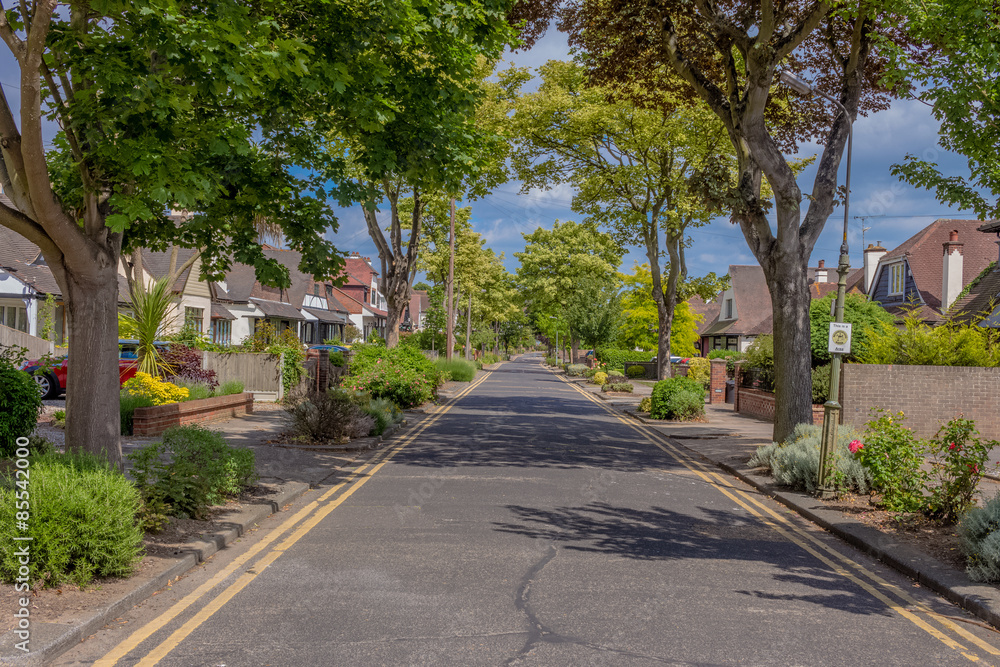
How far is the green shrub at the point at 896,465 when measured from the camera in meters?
8.43

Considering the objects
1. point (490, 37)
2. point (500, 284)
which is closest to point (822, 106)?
point (490, 37)

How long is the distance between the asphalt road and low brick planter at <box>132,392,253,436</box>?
5.21 m

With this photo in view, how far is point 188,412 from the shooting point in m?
15.2

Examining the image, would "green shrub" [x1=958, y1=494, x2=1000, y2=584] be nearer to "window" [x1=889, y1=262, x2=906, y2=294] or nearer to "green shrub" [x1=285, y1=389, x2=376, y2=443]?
"green shrub" [x1=285, y1=389, x2=376, y2=443]

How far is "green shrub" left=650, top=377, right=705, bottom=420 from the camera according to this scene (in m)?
21.2

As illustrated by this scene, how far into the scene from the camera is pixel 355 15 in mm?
8562

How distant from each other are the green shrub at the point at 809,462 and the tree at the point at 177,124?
6.61 metres

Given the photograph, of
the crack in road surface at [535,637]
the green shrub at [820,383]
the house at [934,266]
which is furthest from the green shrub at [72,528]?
the house at [934,266]

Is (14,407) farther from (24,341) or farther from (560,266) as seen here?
(560,266)

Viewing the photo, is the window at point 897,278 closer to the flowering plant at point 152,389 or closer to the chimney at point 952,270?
the chimney at point 952,270

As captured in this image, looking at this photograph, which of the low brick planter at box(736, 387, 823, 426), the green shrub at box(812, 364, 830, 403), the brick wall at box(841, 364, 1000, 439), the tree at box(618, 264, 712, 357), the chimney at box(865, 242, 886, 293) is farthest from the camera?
the tree at box(618, 264, 712, 357)

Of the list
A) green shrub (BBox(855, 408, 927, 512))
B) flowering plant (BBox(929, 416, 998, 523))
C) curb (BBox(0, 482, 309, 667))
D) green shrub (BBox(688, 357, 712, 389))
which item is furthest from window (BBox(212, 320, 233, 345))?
flowering plant (BBox(929, 416, 998, 523))

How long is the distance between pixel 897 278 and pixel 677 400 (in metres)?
22.6

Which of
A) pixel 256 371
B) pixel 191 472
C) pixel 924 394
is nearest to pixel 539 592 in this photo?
pixel 191 472
